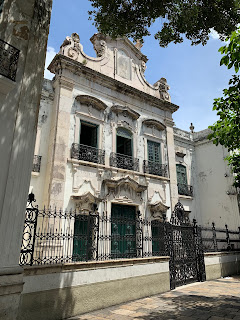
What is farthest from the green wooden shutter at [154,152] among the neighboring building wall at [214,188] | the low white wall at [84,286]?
the low white wall at [84,286]

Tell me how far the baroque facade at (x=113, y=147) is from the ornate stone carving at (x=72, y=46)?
2.0 inches

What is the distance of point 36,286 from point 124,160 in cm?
771

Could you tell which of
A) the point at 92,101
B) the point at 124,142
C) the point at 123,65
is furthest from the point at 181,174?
the point at 92,101

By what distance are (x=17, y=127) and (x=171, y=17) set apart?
5523mm

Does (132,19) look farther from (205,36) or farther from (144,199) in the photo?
(144,199)

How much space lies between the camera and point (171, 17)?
700 cm

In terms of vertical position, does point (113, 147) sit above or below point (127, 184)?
above

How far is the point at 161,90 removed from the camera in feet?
50.0

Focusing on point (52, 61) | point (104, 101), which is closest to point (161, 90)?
point (104, 101)

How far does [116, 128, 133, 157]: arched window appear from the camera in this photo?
40.9ft

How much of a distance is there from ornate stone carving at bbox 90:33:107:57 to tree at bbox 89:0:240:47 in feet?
20.3

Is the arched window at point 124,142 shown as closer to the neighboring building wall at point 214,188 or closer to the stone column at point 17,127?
the neighboring building wall at point 214,188

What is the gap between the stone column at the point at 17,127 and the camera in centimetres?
376

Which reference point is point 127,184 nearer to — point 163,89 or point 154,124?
point 154,124
